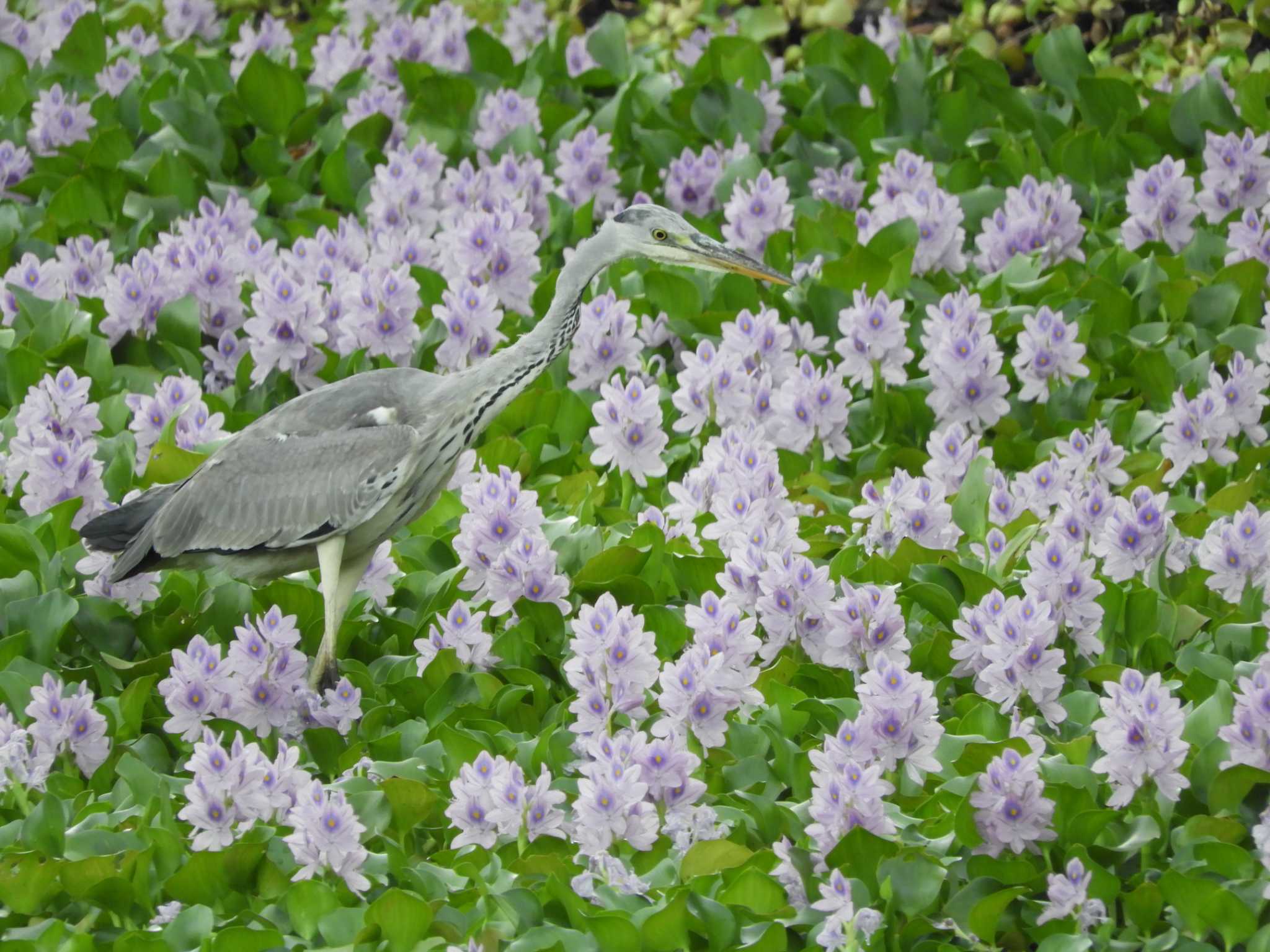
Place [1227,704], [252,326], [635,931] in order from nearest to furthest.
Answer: [635,931] < [1227,704] < [252,326]

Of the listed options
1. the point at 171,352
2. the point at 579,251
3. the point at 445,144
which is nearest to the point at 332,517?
the point at 579,251

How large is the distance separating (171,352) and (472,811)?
2.97 m

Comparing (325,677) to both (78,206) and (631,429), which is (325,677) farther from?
(78,206)

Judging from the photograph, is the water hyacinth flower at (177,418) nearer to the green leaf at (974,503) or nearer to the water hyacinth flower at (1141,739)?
the green leaf at (974,503)

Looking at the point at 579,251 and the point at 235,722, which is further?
the point at 579,251

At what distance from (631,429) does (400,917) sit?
2097 millimetres

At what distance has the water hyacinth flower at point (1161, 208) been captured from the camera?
23.0 ft

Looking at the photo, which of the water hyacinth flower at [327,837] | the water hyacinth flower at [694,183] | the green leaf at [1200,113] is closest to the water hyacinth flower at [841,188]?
the water hyacinth flower at [694,183]

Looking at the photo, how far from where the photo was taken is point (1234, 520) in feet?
15.9

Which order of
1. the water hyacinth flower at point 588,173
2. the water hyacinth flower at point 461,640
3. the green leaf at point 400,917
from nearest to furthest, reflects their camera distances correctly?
the green leaf at point 400,917
the water hyacinth flower at point 461,640
the water hyacinth flower at point 588,173

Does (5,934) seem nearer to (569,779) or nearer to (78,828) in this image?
(78,828)

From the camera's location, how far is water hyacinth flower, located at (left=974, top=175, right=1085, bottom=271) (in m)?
6.96

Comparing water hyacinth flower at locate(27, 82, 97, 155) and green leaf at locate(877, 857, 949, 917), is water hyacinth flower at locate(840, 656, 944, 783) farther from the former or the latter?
water hyacinth flower at locate(27, 82, 97, 155)

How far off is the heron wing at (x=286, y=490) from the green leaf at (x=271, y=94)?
Result: 363 centimetres
